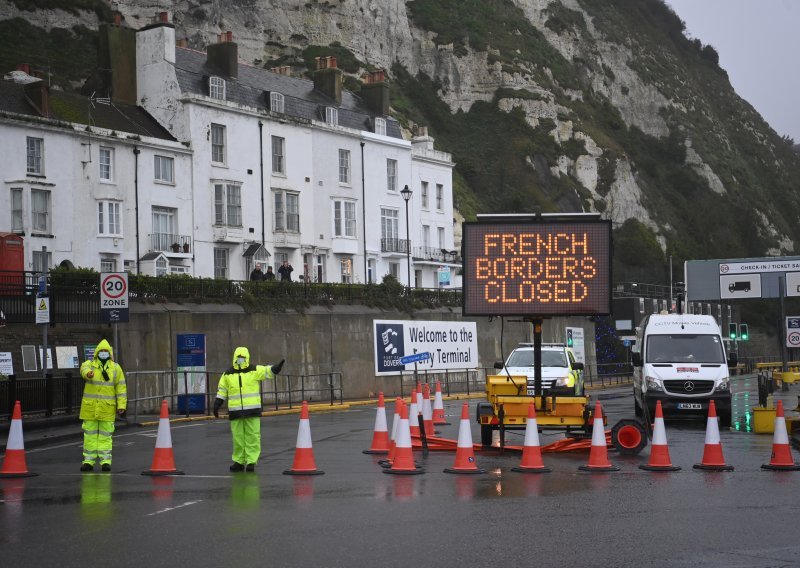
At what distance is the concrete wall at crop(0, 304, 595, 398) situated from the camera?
34.8 m

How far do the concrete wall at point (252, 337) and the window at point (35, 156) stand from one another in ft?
42.3

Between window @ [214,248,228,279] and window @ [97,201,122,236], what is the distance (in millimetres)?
6154

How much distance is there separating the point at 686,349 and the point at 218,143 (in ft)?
113

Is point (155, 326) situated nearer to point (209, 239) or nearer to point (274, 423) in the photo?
point (274, 423)

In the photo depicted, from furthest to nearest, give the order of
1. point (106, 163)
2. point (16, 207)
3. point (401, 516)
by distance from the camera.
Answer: point (106, 163) → point (16, 207) → point (401, 516)

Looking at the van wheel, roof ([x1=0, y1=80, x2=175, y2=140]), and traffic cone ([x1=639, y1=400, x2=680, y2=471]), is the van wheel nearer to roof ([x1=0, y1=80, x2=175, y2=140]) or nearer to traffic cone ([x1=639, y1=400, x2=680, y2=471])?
traffic cone ([x1=639, y1=400, x2=680, y2=471])

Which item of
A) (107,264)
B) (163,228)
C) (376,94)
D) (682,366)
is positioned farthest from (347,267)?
(682,366)

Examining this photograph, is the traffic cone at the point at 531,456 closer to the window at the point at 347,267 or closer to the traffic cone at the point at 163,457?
the traffic cone at the point at 163,457

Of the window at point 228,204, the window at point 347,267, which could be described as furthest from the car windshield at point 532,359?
the window at point 347,267

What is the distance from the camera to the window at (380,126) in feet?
228

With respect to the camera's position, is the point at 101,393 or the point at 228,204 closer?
the point at 101,393

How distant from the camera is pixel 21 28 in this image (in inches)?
3383

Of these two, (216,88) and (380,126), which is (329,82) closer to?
(380,126)

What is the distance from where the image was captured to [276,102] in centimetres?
6238
